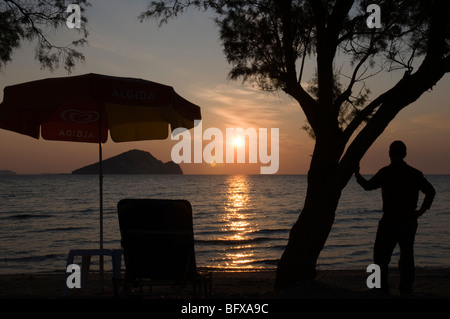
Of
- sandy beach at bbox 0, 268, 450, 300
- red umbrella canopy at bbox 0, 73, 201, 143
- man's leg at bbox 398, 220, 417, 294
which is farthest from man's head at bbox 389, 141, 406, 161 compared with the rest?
red umbrella canopy at bbox 0, 73, 201, 143

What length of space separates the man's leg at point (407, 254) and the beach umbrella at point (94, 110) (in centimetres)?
277

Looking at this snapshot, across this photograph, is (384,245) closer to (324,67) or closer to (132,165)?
(324,67)

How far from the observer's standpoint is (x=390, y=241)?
553 cm

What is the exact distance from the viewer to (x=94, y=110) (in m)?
6.80

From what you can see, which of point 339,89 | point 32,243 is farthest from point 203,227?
point 339,89

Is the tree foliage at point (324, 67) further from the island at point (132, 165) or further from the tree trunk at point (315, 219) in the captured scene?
the island at point (132, 165)

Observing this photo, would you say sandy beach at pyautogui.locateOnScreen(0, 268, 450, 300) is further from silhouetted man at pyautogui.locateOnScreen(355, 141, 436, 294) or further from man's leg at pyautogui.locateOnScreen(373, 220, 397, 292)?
silhouetted man at pyautogui.locateOnScreen(355, 141, 436, 294)

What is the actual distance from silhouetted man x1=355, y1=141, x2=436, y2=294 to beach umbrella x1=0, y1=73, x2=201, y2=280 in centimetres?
238

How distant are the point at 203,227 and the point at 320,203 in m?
21.0

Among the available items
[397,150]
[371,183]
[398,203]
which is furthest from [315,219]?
[397,150]

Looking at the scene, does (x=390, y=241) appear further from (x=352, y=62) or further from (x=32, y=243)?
(x=32, y=243)

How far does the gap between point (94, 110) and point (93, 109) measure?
0.06 feet

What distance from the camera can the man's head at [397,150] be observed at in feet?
18.1
